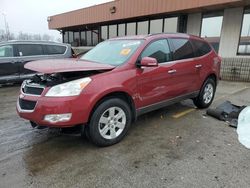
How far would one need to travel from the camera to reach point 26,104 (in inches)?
124

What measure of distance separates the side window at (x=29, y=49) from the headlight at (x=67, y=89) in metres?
6.39

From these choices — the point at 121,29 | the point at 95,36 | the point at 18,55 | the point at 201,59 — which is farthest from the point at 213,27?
the point at 95,36

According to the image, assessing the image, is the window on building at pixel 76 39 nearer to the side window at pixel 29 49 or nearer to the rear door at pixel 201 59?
the side window at pixel 29 49

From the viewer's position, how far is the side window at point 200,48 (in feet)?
16.3

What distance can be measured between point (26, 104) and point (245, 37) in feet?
31.5

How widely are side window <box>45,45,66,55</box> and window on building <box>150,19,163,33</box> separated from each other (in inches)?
239

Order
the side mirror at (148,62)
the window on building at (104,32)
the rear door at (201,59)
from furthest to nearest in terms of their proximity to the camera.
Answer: the window on building at (104,32)
the rear door at (201,59)
the side mirror at (148,62)

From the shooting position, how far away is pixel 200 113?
501 cm

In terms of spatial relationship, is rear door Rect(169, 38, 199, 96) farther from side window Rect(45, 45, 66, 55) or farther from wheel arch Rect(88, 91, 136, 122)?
side window Rect(45, 45, 66, 55)

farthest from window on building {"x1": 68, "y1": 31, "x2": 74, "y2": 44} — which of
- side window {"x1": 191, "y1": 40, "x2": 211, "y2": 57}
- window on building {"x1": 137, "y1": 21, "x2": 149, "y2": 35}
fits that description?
side window {"x1": 191, "y1": 40, "x2": 211, "y2": 57}

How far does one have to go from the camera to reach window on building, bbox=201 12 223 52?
1016 cm

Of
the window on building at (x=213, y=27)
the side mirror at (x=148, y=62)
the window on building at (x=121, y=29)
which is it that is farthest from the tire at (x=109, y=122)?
the window on building at (x=121, y=29)

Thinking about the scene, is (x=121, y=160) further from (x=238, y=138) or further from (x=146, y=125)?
(x=238, y=138)

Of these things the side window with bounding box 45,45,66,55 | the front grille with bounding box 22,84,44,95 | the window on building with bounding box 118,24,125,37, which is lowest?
the front grille with bounding box 22,84,44,95
